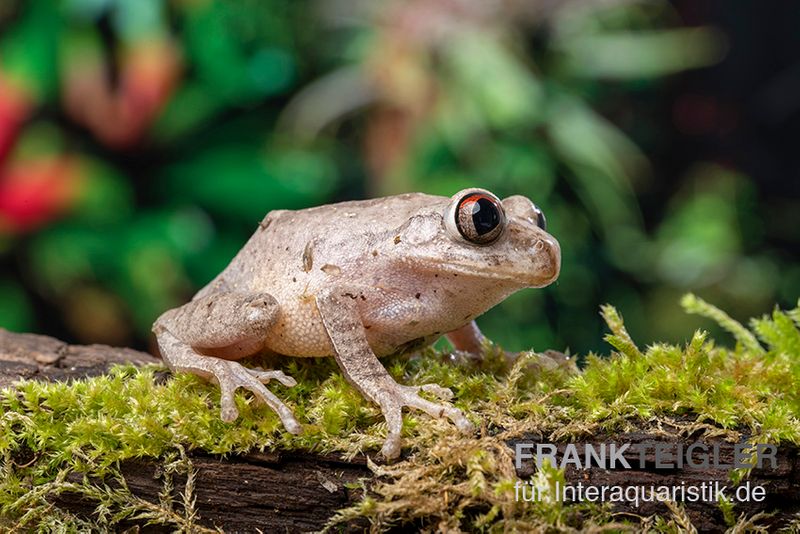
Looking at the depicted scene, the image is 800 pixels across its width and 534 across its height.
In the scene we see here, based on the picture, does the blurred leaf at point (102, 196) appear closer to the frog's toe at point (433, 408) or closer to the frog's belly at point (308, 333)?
the frog's belly at point (308, 333)

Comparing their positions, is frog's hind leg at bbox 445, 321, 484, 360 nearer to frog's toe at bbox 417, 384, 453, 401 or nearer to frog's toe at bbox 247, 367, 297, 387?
frog's toe at bbox 417, 384, 453, 401

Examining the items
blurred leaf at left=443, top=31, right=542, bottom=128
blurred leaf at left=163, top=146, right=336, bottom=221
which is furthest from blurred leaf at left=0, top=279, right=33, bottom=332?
blurred leaf at left=443, top=31, right=542, bottom=128

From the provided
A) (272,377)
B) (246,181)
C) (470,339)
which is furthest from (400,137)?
(272,377)

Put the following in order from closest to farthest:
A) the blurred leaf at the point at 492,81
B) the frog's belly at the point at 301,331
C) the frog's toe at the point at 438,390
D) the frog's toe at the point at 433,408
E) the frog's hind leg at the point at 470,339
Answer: the frog's toe at the point at 433,408, the frog's toe at the point at 438,390, the frog's belly at the point at 301,331, the frog's hind leg at the point at 470,339, the blurred leaf at the point at 492,81

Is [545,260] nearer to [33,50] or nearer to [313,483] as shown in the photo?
[313,483]

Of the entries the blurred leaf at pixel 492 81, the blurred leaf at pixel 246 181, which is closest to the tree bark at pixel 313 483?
the blurred leaf at pixel 246 181

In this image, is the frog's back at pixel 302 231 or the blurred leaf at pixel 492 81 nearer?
the frog's back at pixel 302 231


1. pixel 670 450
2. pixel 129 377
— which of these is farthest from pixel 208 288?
pixel 670 450
